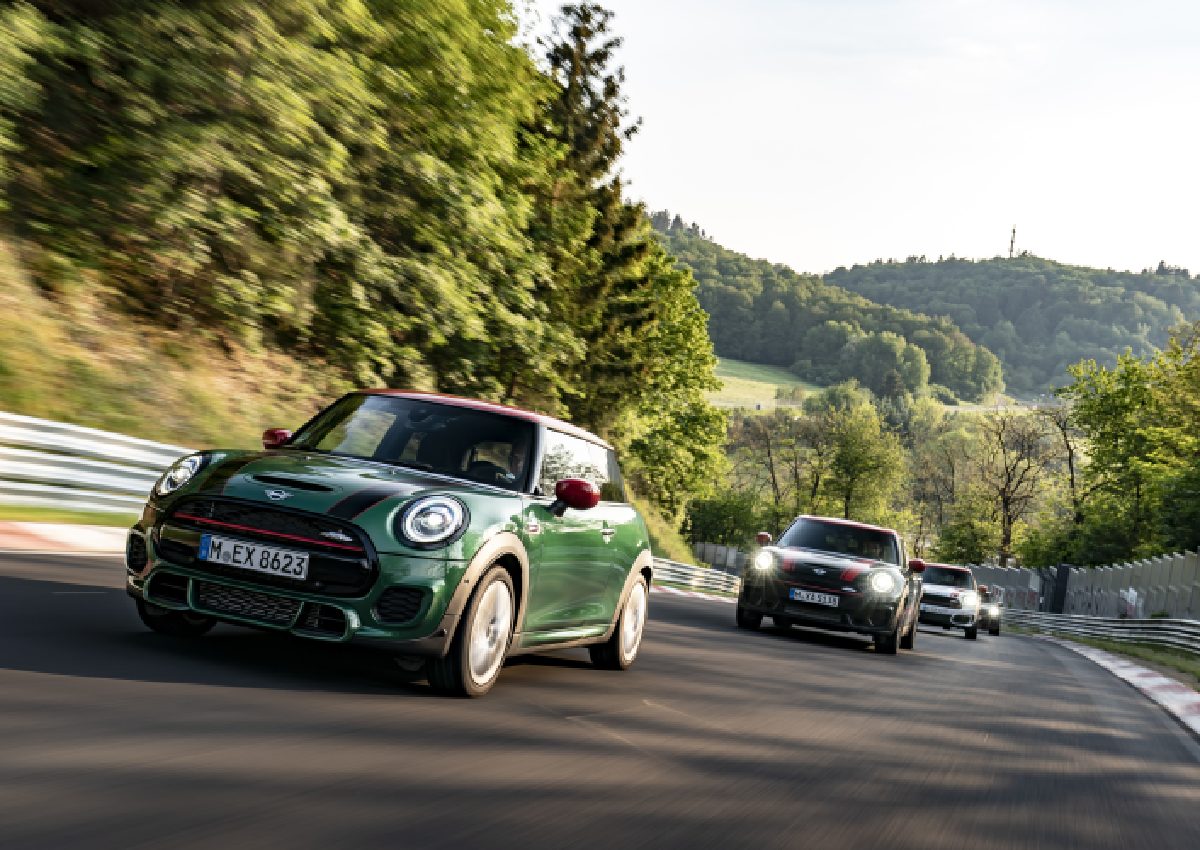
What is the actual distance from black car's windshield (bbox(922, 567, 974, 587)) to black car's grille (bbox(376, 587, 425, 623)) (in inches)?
927

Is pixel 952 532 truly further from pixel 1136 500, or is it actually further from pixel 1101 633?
pixel 1101 633

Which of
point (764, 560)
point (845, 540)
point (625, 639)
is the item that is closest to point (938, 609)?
point (845, 540)

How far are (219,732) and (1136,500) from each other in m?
60.7

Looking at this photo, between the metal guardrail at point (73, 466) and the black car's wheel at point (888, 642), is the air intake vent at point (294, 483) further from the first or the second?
the black car's wheel at point (888, 642)

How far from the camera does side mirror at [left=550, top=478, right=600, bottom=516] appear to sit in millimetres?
6875

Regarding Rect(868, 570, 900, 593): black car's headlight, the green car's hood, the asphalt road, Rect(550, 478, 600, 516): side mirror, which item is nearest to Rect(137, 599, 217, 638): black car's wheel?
the asphalt road

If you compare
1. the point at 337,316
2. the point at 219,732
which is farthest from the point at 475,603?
the point at 337,316

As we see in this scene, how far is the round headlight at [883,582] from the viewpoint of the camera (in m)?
14.6

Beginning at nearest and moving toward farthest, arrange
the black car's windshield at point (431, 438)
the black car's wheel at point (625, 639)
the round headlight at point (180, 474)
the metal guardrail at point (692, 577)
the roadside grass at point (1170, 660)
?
the round headlight at point (180, 474), the black car's windshield at point (431, 438), the black car's wheel at point (625, 639), the roadside grass at point (1170, 660), the metal guardrail at point (692, 577)

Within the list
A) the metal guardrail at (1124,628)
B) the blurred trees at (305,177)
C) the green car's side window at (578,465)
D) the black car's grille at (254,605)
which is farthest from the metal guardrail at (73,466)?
the metal guardrail at (1124,628)

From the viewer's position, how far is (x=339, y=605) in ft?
18.4

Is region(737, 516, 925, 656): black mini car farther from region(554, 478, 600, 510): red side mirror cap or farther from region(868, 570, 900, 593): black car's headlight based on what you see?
region(554, 478, 600, 510): red side mirror cap

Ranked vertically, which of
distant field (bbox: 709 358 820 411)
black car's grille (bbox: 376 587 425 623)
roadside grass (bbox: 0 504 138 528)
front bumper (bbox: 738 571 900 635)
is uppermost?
distant field (bbox: 709 358 820 411)

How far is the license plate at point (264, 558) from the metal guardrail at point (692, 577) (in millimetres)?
31534
